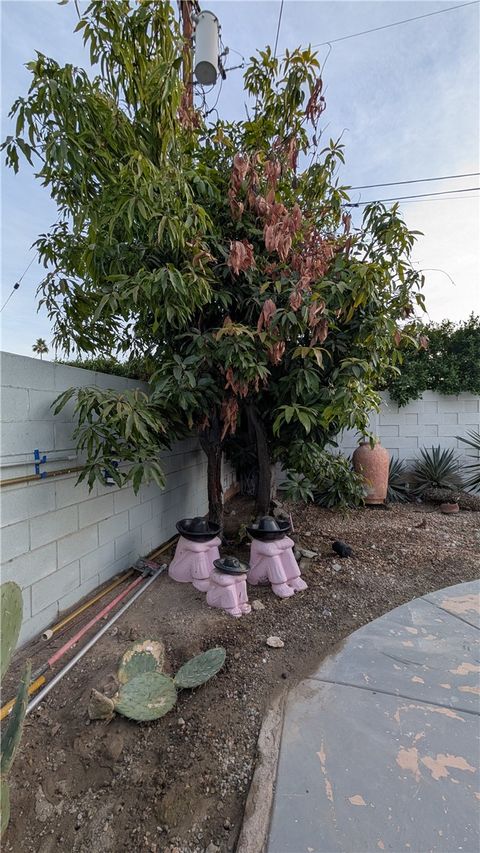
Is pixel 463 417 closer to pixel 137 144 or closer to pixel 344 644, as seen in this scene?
pixel 344 644

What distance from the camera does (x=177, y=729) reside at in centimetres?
146

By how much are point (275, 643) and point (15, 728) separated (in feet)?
4.31

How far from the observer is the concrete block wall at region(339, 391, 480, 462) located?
558 cm

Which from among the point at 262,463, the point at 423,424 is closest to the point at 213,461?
the point at 262,463

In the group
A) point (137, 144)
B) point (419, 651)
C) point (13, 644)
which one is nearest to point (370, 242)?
point (137, 144)

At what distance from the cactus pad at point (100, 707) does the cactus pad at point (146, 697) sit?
0.03 metres

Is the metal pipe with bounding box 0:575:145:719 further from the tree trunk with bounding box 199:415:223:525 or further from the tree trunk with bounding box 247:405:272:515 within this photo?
the tree trunk with bounding box 247:405:272:515

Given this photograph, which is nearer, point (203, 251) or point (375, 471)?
point (203, 251)

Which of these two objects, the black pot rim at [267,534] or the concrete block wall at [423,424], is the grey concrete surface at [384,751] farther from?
the concrete block wall at [423,424]

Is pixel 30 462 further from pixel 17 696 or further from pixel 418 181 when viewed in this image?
pixel 418 181

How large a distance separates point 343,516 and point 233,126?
155 inches

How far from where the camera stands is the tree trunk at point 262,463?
3.16 metres

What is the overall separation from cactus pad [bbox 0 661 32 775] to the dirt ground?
346 mm

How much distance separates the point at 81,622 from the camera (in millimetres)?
2152
